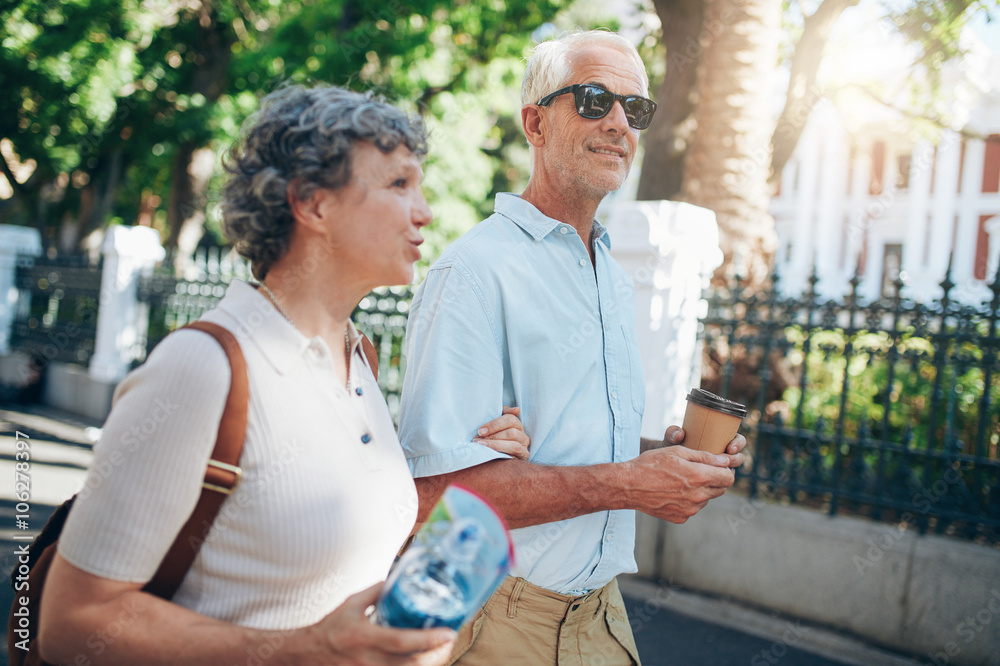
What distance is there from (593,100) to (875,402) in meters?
4.80

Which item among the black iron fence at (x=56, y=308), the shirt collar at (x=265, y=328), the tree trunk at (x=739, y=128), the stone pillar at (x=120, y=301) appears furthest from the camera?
the black iron fence at (x=56, y=308)

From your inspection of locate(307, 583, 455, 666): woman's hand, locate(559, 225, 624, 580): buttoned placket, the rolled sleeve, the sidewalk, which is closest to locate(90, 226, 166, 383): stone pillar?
the sidewalk

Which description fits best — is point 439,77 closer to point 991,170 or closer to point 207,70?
point 207,70

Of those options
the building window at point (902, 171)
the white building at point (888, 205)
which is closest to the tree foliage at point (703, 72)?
the white building at point (888, 205)

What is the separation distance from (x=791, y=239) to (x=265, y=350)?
32.2 metres

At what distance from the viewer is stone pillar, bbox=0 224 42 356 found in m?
11.5

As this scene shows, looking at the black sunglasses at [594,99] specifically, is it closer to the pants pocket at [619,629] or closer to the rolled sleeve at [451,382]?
the rolled sleeve at [451,382]

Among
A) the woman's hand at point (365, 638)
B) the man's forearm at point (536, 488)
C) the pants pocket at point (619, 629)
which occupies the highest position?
the man's forearm at point (536, 488)

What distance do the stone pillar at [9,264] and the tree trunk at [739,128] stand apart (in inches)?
409

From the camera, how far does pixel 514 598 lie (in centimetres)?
183

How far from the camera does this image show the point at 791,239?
30625 millimetres

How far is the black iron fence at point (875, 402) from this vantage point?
441cm

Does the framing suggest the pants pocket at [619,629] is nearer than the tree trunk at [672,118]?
Yes

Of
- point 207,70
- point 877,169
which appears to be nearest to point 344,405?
point 207,70
